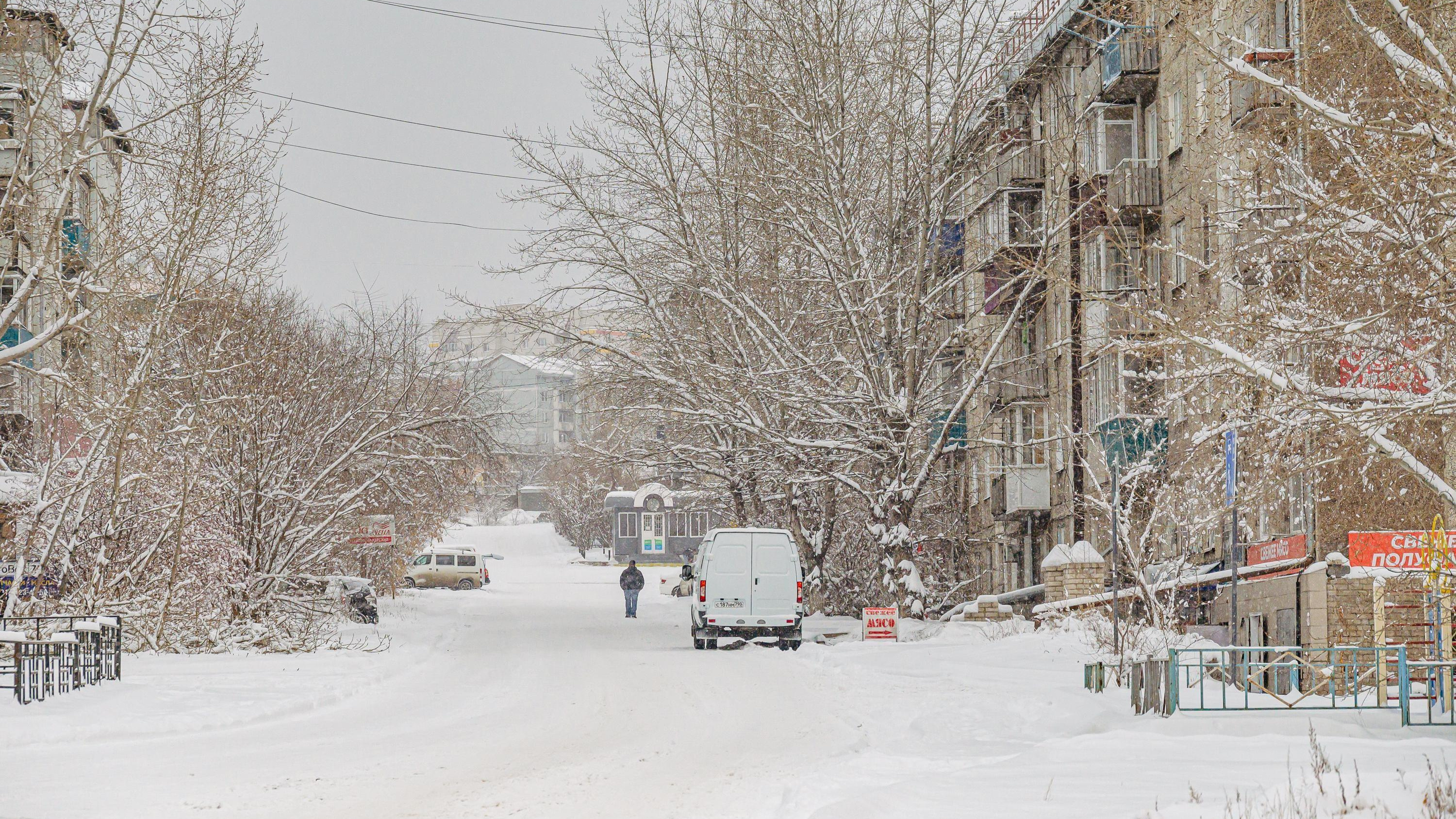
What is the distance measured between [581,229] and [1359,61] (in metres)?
20.7

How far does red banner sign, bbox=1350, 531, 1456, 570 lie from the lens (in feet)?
46.3

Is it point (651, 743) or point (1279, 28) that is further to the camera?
point (1279, 28)

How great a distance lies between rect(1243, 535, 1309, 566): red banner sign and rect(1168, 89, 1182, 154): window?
471 inches

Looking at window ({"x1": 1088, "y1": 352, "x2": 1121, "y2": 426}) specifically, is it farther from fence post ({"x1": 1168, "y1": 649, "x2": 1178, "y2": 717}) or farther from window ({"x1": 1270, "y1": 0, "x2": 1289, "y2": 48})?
fence post ({"x1": 1168, "y1": 649, "x2": 1178, "y2": 717})

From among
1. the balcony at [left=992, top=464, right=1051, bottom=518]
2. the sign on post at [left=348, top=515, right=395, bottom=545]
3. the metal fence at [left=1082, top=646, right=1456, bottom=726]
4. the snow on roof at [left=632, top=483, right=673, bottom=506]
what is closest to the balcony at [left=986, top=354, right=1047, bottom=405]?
the balcony at [left=992, top=464, right=1051, bottom=518]

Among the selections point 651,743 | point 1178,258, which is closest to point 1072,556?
point 1178,258

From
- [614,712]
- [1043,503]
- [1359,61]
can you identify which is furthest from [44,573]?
[1043,503]

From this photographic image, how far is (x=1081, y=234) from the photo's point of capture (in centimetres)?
3111

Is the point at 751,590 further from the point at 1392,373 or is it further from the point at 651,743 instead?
the point at 651,743

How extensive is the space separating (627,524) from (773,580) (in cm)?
7062

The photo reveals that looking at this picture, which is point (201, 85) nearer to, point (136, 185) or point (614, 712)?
point (136, 185)

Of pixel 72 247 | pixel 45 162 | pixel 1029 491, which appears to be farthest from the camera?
pixel 1029 491

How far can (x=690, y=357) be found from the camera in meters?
35.9

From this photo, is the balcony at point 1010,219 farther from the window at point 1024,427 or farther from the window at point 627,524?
the window at point 627,524
